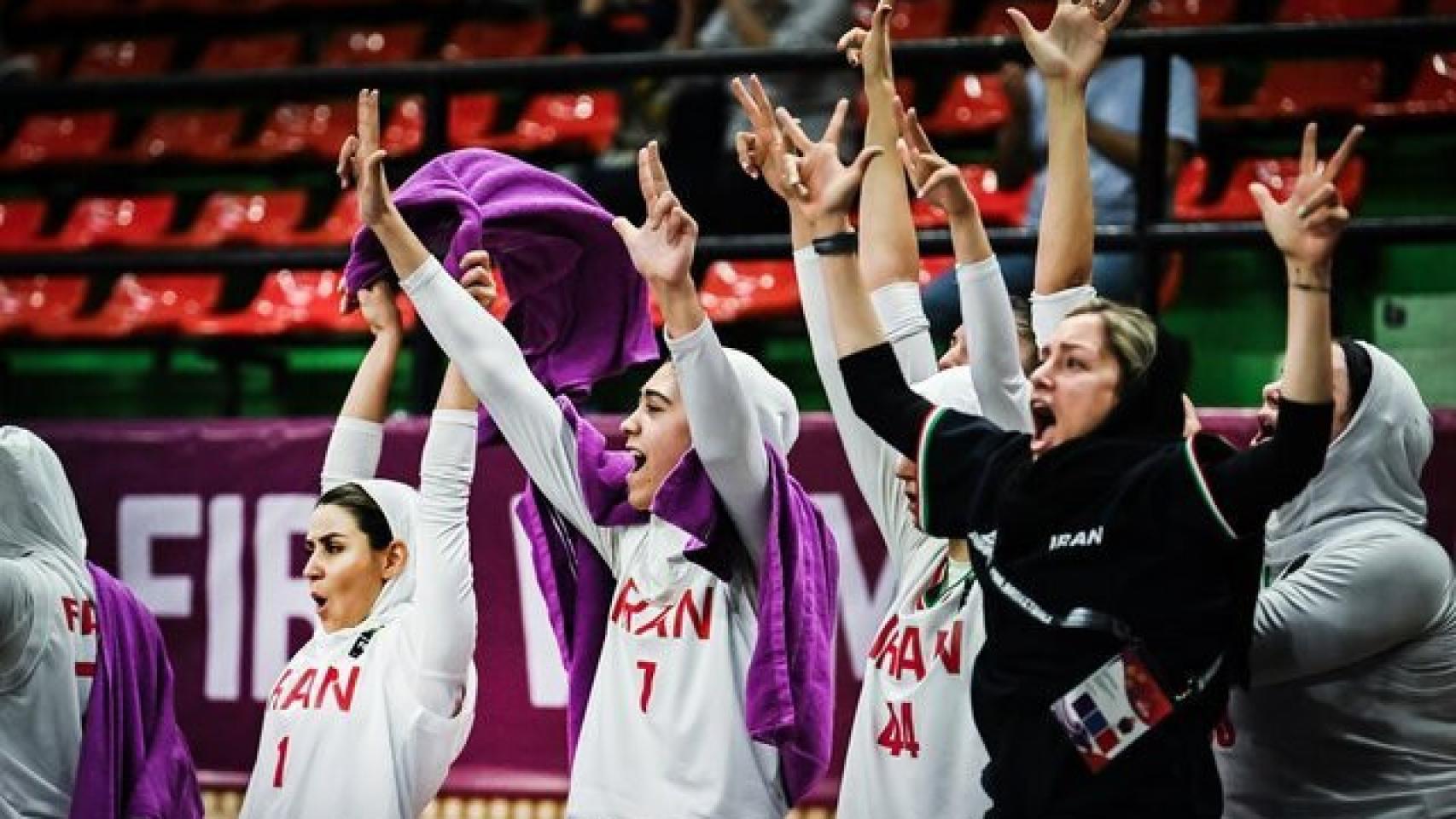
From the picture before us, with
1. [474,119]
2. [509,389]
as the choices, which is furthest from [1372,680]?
[474,119]

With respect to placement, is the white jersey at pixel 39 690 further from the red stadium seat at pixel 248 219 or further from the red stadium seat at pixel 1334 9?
the red stadium seat at pixel 1334 9

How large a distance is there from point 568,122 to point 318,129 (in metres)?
1.17

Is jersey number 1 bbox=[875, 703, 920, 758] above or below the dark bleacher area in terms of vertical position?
below

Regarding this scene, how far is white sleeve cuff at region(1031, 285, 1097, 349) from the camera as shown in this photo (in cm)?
363

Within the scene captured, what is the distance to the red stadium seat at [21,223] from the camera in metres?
8.64

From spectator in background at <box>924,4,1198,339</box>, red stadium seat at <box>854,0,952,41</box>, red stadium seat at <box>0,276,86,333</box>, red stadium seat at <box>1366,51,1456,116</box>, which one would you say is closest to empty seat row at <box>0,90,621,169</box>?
red stadium seat at <box>0,276,86,333</box>

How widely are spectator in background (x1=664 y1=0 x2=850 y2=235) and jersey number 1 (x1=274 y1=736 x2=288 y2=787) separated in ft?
7.18

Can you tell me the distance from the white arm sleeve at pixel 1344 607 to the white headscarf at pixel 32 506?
7.73 ft

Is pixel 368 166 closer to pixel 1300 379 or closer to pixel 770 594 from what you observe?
pixel 770 594

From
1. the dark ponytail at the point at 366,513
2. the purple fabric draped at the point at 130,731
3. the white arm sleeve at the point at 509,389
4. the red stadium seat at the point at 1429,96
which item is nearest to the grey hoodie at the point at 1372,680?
the white arm sleeve at the point at 509,389

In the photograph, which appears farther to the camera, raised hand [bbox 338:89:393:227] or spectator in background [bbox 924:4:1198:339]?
spectator in background [bbox 924:4:1198:339]

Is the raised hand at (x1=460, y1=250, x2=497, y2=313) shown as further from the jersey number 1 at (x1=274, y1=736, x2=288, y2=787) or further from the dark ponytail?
the jersey number 1 at (x1=274, y1=736, x2=288, y2=787)

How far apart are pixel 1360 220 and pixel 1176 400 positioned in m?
1.89

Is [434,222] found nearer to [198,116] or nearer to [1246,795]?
[1246,795]
